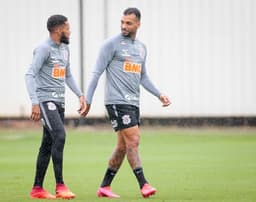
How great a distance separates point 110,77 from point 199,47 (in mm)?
15152

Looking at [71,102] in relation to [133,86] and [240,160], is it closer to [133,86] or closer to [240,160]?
[240,160]

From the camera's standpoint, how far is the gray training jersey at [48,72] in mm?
10797

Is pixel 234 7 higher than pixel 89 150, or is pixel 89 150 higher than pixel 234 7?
pixel 234 7

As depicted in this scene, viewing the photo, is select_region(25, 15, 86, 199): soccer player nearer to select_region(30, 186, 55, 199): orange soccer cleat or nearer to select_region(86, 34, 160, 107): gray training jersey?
select_region(30, 186, 55, 199): orange soccer cleat

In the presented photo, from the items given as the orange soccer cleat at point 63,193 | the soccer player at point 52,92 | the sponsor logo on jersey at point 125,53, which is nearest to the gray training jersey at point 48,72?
the soccer player at point 52,92

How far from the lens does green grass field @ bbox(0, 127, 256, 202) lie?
11477 millimetres

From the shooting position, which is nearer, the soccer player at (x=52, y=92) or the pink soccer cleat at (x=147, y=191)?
the pink soccer cleat at (x=147, y=191)

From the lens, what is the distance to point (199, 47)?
26.0 metres

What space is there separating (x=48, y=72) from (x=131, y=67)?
88 cm

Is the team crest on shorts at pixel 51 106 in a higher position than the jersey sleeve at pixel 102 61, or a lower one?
lower

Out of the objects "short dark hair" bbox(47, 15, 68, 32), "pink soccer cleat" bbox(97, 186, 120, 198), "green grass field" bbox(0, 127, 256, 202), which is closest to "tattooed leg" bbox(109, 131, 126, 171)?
"pink soccer cleat" bbox(97, 186, 120, 198)

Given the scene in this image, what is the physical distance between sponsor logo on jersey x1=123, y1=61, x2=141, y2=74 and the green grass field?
1.33 metres

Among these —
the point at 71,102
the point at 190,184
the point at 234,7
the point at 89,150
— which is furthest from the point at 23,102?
the point at 190,184

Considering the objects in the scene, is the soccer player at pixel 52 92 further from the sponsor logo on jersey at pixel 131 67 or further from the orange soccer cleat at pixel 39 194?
the sponsor logo on jersey at pixel 131 67
